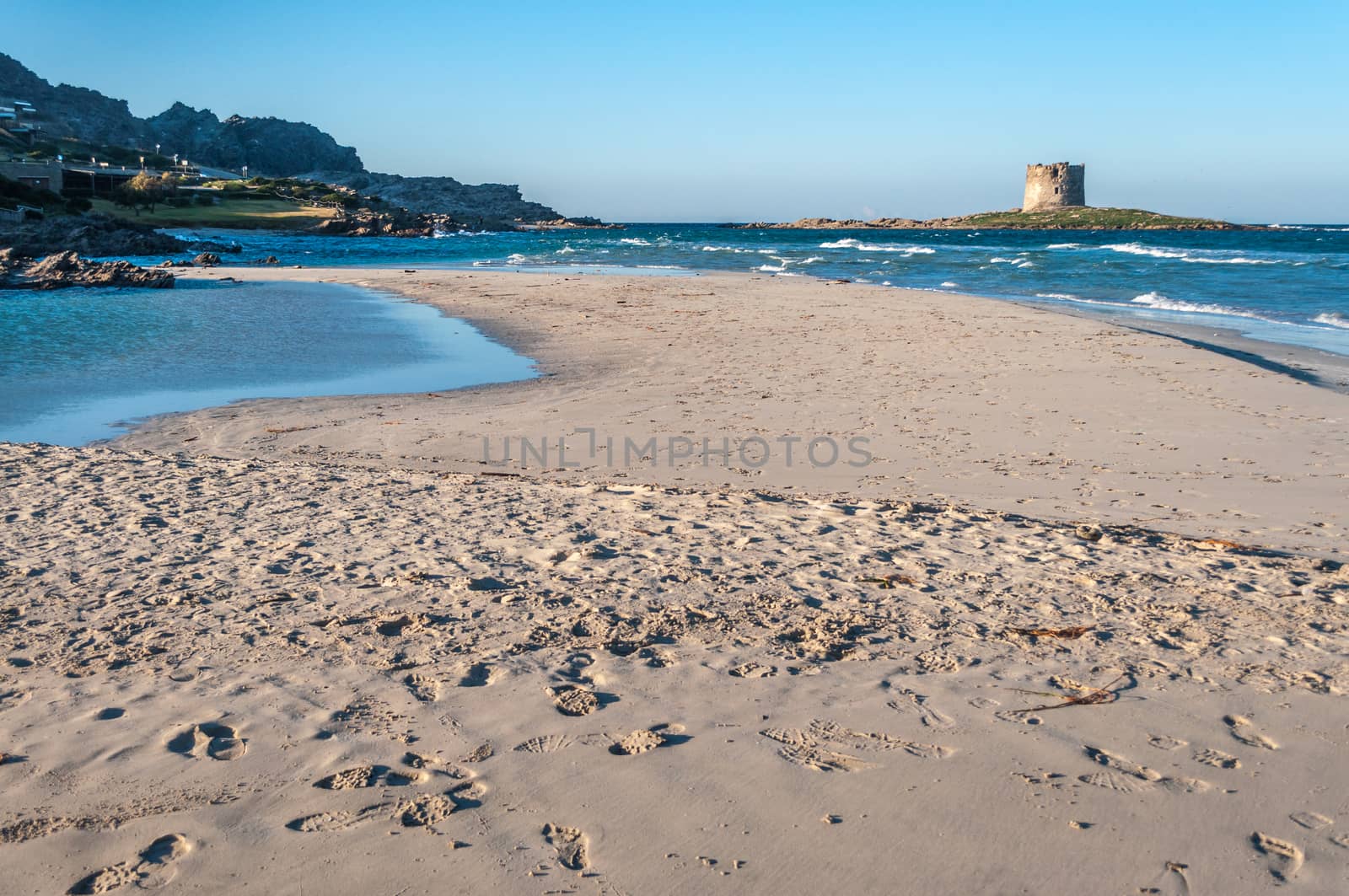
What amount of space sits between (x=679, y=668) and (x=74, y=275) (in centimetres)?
2719

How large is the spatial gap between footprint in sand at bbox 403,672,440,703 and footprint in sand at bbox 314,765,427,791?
1.52 feet

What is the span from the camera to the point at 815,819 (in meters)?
2.73

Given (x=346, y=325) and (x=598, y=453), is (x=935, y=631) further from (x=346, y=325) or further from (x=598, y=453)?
(x=346, y=325)

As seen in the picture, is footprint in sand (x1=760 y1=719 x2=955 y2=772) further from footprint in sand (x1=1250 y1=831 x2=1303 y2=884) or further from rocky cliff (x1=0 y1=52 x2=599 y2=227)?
rocky cliff (x1=0 y1=52 x2=599 y2=227)

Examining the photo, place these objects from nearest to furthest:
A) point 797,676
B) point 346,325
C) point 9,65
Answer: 1. point 797,676
2. point 346,325
3. point 9,65

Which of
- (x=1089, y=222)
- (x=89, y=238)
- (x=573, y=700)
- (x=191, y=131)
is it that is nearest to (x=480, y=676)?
(x=573, y=700)

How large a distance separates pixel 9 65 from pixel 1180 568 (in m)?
160

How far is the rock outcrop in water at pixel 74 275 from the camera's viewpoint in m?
24.2

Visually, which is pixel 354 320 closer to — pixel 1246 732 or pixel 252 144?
pixel 1246 732

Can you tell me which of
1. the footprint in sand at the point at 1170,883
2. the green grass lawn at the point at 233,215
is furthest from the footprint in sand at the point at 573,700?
the green grass lawn at the point at 233,215

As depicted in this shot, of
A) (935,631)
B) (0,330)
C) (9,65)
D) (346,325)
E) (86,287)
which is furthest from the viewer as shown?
(9,65)

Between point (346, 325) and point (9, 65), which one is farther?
point (9, 65)

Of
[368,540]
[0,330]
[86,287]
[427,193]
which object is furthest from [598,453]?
[427,193]

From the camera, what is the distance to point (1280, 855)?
257cm
